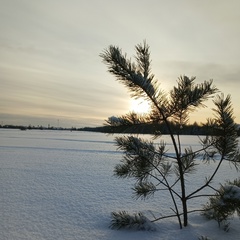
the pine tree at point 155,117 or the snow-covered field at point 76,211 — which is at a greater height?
the pine tree at point 155,117

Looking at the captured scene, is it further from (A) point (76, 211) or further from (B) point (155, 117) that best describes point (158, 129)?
(A) point (76, 211)

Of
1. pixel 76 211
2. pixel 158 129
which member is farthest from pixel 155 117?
pixel 76 211

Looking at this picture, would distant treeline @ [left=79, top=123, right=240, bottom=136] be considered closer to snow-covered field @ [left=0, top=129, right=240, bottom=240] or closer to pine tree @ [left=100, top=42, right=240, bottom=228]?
pine tree @ [left=100, top=42, right=240, bottom=228]

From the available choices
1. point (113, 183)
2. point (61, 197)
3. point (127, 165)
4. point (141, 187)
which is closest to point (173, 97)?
point (127, 165)

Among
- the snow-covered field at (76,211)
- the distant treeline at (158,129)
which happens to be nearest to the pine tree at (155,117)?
the distant treeline at (158,129)

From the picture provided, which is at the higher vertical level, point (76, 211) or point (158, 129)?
point (158, 129)

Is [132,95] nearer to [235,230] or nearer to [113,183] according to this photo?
[235,230]

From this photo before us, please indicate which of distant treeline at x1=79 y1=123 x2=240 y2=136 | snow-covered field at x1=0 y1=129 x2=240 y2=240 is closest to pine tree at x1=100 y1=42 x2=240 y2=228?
distant treeline at x1=79 y1=123 x2=240 y2=136

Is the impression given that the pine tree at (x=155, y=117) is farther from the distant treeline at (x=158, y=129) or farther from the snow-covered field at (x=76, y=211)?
the snow-covered field at (x=76, y=211)

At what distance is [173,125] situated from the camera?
305 cm

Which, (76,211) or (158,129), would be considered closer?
(158,129)

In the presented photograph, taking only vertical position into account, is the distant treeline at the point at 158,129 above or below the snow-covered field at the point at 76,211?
above

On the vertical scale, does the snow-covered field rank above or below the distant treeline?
below

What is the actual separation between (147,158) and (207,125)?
822 millimetres
